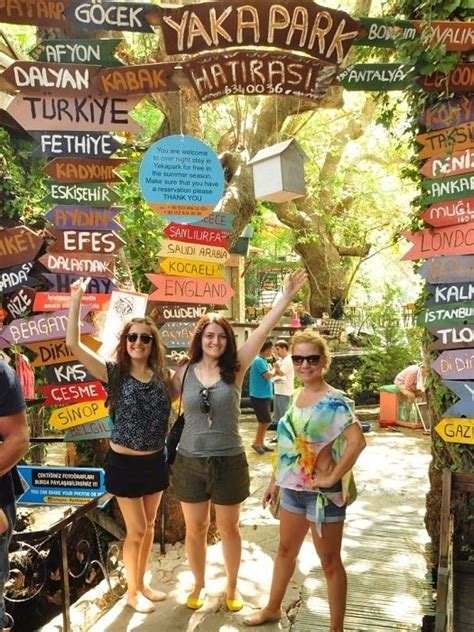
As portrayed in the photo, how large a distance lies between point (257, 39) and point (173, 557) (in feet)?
12.2

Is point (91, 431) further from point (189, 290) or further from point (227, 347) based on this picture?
point (227, 347)

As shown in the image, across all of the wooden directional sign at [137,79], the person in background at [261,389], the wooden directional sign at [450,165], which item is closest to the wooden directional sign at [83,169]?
the wooden directional sign at [137,79]

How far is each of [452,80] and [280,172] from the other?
53.4 inches

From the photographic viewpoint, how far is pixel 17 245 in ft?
14.5

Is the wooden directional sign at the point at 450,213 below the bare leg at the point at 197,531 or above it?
above

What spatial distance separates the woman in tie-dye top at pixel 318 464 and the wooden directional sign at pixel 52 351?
6.23 feet

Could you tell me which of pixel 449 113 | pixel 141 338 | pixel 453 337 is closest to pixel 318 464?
pixel 141 338

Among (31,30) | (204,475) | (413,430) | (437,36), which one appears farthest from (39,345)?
(413,430)

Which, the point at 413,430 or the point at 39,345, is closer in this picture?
the point at 39,345

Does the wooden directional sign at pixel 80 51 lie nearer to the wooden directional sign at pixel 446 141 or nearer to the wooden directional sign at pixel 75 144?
the wooden directional sign at pixel 75 144

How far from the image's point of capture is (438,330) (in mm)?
4102

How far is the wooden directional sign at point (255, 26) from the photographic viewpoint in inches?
150

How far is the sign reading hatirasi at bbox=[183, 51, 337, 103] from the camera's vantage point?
3.93 metres

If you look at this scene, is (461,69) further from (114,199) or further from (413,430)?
(413,430)
